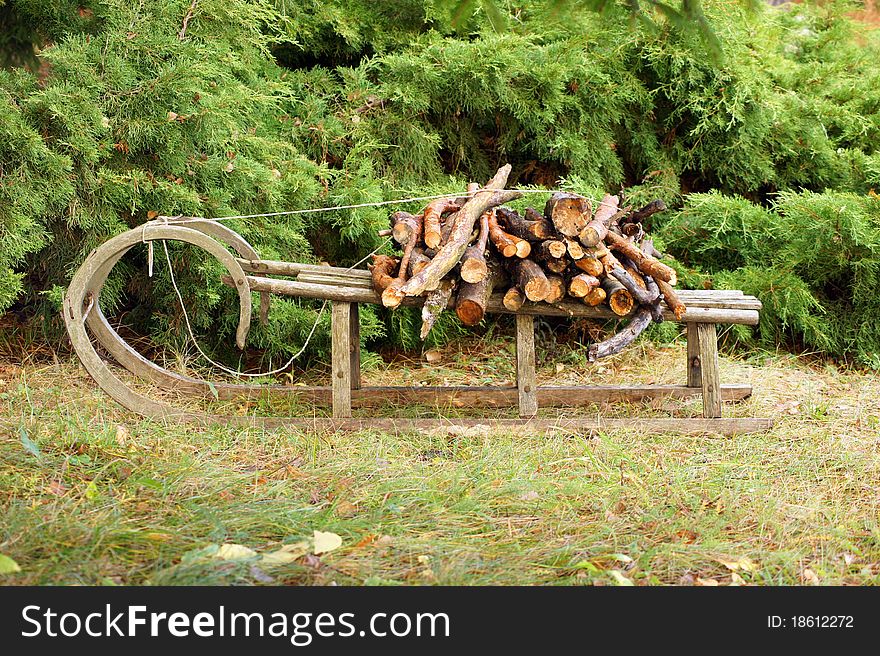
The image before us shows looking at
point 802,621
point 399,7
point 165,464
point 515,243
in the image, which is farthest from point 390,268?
point 399,7

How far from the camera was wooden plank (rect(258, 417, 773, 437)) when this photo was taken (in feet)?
13.0

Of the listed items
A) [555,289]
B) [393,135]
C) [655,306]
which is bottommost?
[655,306]

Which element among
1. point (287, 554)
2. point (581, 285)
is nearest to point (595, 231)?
point (581, 285)

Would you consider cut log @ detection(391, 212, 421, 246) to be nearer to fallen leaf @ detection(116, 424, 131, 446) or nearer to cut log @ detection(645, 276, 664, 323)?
cut log @ detection(645, 276, 664, 323)

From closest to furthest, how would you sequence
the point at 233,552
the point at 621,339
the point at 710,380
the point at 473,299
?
the point at 233,552 < the point at 473,299 < the point at 621,339 < the point at 710,380

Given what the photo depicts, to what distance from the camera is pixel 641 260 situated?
4.09 meters

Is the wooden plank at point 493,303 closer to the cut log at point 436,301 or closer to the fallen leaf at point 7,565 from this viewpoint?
the cut log at point 436,301

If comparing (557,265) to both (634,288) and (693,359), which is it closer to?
(634,288)

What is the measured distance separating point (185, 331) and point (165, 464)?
167cm

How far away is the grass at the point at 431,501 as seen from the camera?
8.52 feet

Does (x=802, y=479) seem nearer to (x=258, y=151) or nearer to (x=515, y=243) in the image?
(x=515, y=243)

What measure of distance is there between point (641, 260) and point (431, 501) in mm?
1673

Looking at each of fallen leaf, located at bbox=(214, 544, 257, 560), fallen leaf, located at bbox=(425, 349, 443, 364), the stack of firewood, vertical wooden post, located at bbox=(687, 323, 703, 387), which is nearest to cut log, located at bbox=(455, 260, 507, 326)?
the stack of firewood

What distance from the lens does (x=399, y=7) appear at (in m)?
5.94
